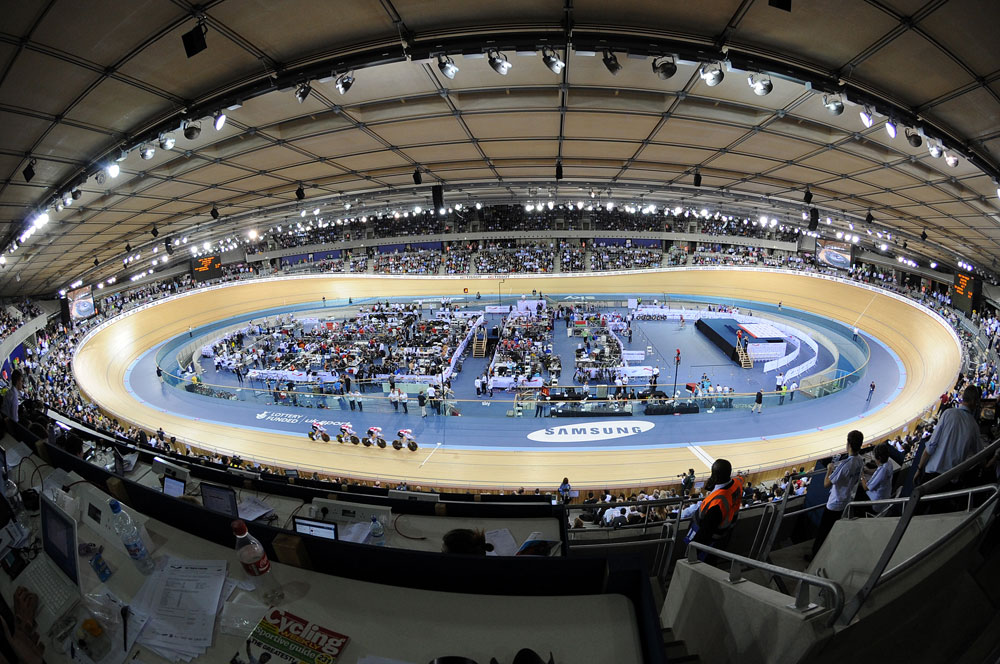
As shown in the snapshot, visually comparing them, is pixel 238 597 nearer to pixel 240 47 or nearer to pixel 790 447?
pixel 240 47

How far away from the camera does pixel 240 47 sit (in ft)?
14.4

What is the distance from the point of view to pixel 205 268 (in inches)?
1069

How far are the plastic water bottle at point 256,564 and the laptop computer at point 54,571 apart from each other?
82 cm

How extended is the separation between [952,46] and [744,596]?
506 centimetres

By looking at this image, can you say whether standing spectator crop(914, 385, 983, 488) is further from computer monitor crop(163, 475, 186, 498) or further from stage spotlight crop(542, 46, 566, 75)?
computer monitor crop(163, 475, 186, 498)

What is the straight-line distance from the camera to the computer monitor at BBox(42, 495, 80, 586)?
7.43 ft

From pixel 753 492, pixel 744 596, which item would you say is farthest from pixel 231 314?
pixel 744 596

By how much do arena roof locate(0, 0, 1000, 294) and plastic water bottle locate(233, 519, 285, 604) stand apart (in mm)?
4225

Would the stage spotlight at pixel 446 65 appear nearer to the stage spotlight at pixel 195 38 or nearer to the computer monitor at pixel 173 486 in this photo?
the stage spotlight at pixel 195 38


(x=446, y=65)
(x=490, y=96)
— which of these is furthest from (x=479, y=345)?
(x=446, y=65)

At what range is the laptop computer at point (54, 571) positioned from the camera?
2244 mm

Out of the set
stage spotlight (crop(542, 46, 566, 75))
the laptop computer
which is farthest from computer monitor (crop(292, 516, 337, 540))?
stage spotlight (crop(542, 46, 566, 75))

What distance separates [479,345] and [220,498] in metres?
21.4

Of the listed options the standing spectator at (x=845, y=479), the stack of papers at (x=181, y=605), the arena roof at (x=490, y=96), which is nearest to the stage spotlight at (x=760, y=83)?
the arena roof at (x=490, y=96)
